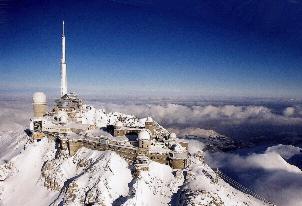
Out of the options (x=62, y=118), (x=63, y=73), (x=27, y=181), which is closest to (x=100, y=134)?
(x=62, y=118)

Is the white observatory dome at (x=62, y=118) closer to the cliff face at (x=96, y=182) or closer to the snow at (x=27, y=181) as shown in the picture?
the cliff face at (x=96, y=182)

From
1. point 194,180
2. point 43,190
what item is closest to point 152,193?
point 194,180

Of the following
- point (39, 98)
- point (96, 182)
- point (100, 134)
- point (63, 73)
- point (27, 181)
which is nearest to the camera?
point (96, 182)

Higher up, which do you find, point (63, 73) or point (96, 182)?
point (63, 73)

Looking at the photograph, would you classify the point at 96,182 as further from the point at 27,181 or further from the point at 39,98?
the point at 39,98

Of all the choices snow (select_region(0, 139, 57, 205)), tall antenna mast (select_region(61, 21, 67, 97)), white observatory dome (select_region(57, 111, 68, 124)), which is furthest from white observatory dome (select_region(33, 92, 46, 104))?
snow (select_region(0, 139, 57, 205))

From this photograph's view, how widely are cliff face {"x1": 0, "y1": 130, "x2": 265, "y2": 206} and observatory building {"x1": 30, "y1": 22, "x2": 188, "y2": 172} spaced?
2.41m

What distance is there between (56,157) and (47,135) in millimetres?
12344

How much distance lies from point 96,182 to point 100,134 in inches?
901

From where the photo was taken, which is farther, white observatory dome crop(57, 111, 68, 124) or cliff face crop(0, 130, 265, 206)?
white observatory dome crop(57, 111, 68, 124)

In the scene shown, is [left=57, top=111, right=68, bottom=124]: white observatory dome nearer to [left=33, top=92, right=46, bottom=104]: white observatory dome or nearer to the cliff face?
the cliff face

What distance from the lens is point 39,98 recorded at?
11900cm

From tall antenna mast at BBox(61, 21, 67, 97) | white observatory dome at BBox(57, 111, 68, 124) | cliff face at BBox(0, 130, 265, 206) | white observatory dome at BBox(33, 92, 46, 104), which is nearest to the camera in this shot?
cliff face at BBox(0, 130, 265, 206)

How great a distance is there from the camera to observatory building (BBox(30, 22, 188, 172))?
300ft
